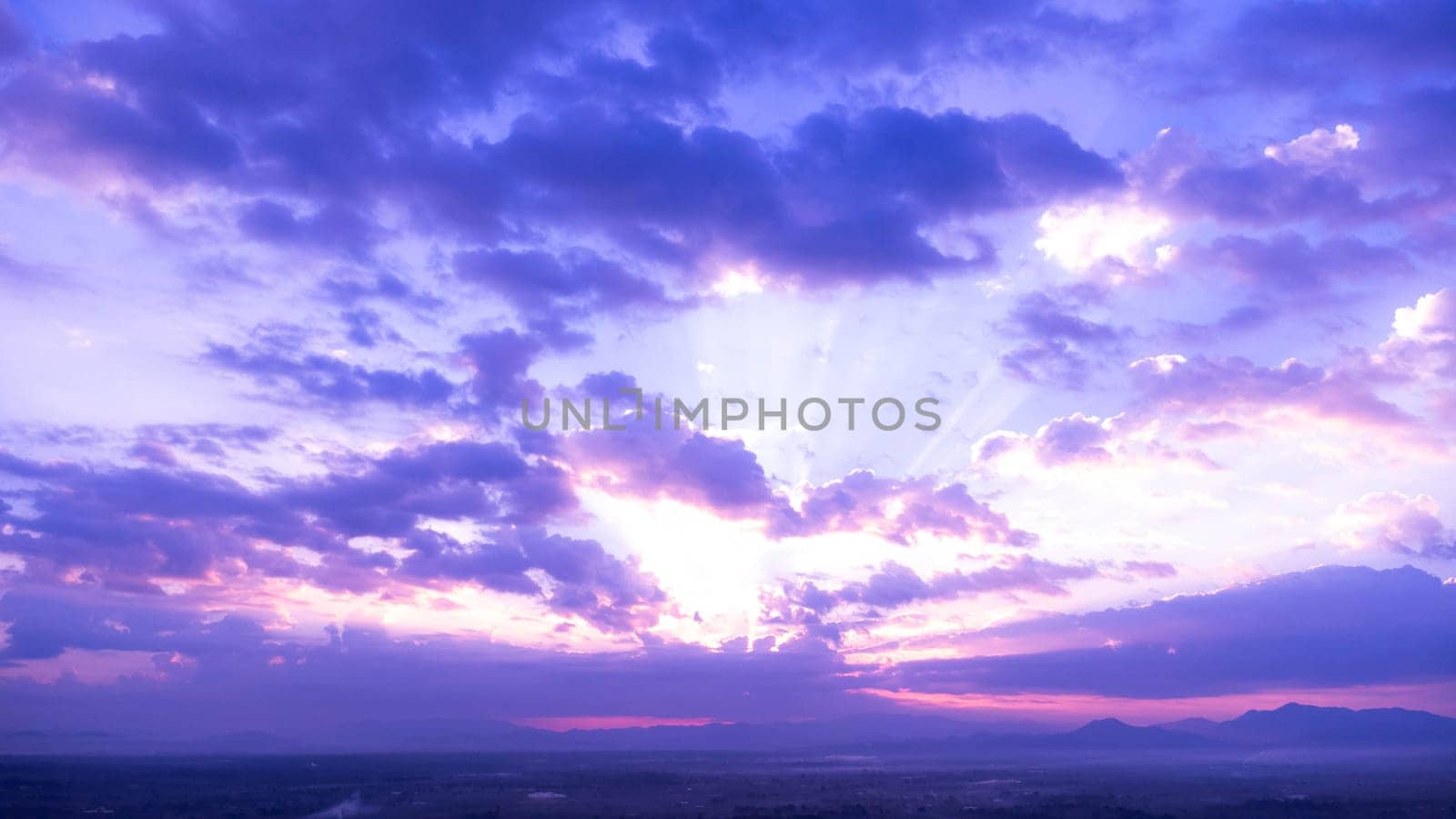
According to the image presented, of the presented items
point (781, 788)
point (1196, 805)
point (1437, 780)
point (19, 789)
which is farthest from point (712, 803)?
point (1437, 780)

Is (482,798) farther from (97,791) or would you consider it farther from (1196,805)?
(1196,805)

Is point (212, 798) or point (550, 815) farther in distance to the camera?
point (212, 798)

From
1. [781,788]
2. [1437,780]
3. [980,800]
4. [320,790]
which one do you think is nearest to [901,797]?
[980,800]

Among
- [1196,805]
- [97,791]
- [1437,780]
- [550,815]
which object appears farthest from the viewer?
[1437,780]

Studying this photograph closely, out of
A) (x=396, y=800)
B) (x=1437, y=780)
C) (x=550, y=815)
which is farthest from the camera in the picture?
(x=1437, y=780)

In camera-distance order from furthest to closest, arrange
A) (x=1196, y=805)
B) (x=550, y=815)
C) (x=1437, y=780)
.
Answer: (x=1437, y=780) → (x=1196, y=805) → (x=550, y=815)

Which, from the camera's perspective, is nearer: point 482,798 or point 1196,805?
point 1196,805

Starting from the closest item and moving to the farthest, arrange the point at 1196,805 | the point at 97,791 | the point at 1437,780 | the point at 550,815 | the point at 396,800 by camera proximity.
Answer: the point at 550,815, the point at 1196,805, the point at 396,800, the point at 97,791, the point at 1437,780

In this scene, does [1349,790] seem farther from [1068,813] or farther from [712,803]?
[712,803]
